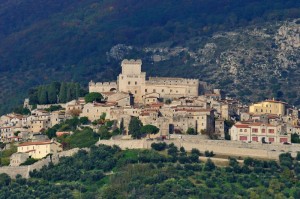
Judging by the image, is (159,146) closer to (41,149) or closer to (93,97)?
(41,149)

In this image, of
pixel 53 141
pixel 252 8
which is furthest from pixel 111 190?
pixel 252 8

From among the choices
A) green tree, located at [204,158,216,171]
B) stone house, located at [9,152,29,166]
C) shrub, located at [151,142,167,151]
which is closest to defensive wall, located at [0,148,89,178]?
stone house, located at [9,152,29,166]

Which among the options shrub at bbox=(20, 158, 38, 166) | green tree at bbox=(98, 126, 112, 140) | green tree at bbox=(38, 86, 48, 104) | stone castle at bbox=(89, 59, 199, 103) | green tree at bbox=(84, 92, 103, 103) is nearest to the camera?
shrub at bbox=(20, 158, 38, 166)

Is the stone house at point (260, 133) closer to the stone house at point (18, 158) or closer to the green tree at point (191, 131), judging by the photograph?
the green tree at point (191, 131)

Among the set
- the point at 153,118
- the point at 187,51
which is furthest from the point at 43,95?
the point at 187,51

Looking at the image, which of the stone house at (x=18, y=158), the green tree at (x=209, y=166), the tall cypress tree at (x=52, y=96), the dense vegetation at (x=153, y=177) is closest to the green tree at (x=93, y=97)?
the tall cypress tree at (x=52, y=96)

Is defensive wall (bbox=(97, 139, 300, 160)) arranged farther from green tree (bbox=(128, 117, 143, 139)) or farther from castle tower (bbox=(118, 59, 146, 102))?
castle tower (bbox=(118, 59, 146, 102))

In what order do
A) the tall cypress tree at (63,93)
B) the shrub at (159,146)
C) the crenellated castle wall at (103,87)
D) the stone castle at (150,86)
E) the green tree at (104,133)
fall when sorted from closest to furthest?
1. the shrub at (159,146)
2. the green tree at (104,133)
3. the stone castle at (150,86)
4. the crenellated castle wall at (103,87)
5. the tall cypress tree at (63,93)
